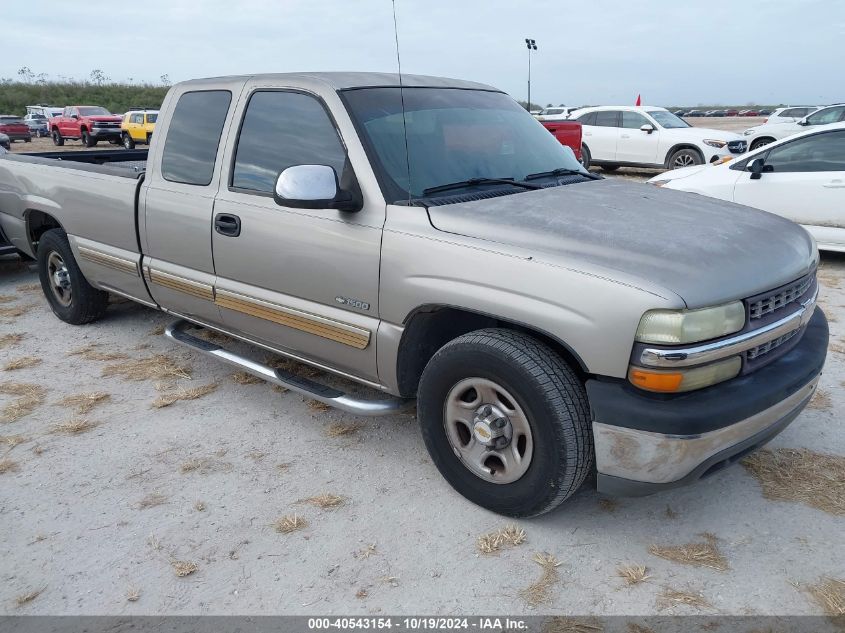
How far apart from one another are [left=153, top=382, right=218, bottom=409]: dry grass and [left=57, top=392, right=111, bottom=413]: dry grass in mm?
350

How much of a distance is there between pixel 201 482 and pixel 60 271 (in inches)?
124

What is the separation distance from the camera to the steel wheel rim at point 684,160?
1471cm

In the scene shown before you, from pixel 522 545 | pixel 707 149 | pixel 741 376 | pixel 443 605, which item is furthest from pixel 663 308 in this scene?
pixel 707 149

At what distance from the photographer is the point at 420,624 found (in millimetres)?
2365

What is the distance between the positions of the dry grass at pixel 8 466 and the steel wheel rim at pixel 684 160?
14252mm

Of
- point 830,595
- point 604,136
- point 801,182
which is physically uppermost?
point 604,136

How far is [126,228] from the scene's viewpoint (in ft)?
14.5

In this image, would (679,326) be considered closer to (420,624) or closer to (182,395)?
→ (420,624)

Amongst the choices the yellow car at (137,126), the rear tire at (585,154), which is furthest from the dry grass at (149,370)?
the yellow car at (137,126)

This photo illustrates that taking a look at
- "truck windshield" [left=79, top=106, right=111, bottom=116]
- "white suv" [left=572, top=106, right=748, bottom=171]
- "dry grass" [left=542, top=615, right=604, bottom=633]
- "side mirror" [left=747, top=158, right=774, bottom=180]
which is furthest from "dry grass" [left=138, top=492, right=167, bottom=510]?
"truck windshield" [left=79, top=106, right=111, bottom=116]

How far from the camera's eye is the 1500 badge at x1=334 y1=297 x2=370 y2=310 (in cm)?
314

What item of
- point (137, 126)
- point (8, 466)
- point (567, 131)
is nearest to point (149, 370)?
point (8, 466)

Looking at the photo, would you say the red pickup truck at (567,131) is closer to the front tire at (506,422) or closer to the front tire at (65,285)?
the front tire at (65,285)

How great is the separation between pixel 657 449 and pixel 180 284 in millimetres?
2952
